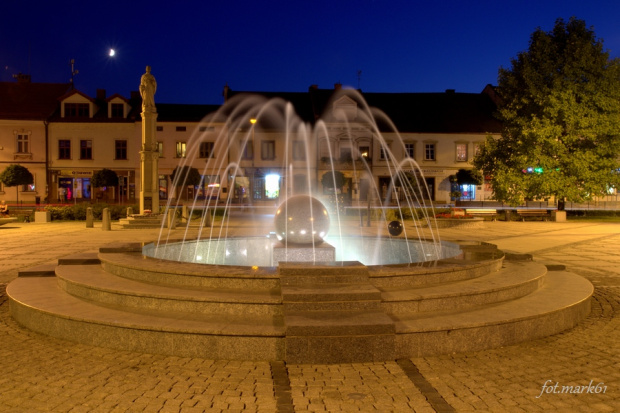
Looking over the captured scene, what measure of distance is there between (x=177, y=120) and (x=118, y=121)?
5.77 meters

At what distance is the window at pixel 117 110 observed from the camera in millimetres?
52525

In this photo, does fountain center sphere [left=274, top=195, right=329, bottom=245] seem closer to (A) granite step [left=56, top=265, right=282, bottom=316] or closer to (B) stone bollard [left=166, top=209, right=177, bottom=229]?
(A) granite step [left=56, top=265, right=282, bottom=316]

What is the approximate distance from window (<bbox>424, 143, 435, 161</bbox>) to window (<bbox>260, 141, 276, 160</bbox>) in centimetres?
1636

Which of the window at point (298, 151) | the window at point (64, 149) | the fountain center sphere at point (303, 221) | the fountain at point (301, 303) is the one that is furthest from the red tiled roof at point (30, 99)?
the fountain center sphere at point (303, 221)

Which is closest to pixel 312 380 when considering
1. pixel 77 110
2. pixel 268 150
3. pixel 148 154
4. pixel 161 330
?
pixel 161 330

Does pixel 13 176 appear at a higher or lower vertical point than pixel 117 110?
lower

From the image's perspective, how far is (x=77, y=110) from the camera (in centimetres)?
5197

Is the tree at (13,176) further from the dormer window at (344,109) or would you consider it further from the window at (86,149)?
the dormer window at (344,109)

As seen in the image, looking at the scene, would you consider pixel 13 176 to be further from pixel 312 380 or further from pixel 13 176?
pixel 312 380

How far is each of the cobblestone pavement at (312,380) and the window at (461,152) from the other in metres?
49.6

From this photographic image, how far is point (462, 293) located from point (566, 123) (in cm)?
2925

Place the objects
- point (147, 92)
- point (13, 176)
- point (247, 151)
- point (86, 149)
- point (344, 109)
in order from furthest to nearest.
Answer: point (344, 109) < point (247, 151) < point (86, 149) < point (13, 176) < point (147, 92)

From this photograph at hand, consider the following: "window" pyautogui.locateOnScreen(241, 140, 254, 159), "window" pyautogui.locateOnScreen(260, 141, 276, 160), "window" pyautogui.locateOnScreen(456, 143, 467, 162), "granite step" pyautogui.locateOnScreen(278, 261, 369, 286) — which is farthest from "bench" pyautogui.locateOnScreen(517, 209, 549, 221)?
"window" pyautogui.locateOnScreen(241, 140, 254, 159)

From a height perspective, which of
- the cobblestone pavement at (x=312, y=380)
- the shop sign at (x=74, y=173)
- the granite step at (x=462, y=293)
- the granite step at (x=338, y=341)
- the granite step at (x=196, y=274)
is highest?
the shop sign at (x=74, y=173)
